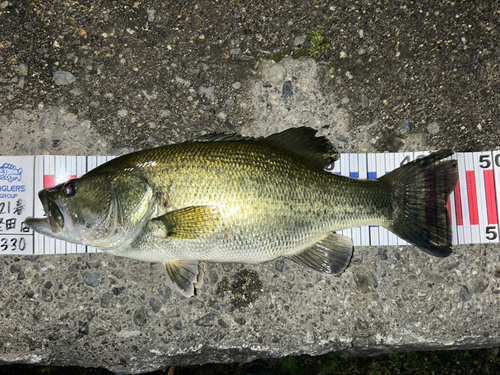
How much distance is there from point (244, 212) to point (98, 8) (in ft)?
7.02

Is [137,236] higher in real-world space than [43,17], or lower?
lower

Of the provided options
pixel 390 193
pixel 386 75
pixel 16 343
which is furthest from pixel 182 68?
pixel 16 343

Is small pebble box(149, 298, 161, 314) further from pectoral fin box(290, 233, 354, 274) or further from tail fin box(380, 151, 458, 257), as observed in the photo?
tail fin box(380, 151, 458, 257)

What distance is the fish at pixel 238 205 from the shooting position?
235 centimetres

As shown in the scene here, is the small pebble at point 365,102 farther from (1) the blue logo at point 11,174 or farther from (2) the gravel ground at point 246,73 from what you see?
(1) the blue logo at point 11,174

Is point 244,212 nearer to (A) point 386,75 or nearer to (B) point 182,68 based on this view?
(B) point 182,68

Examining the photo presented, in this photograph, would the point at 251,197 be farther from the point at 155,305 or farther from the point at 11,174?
the point at 11,174

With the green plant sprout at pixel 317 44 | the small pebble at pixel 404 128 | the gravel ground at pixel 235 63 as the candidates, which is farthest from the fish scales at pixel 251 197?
→ the green plant sprout at pixel 317 44

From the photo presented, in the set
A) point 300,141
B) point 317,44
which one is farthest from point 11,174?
point 317,44

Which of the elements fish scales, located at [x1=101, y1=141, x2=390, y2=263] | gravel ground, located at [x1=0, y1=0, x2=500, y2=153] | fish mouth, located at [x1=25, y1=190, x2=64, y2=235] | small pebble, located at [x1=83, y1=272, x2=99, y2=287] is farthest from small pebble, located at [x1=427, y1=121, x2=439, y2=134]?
small pebble, located at [x1=83, y1=272, x2=99, y2=287]

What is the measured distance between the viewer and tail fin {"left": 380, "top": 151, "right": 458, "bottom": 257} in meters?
2.61

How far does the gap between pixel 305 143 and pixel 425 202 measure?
3.10 ft

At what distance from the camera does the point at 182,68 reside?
9.95 feet

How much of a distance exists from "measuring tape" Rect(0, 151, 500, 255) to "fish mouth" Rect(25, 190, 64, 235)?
1.88ft
